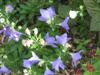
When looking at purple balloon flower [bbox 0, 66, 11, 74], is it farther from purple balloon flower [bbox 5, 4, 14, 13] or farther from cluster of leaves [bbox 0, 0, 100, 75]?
purple balloon flower [bbox 5, 4, 14, 13]

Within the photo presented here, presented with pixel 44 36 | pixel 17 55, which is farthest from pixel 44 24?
pixel 17 55

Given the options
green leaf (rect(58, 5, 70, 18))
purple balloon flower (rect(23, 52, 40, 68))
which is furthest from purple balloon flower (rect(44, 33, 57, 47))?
green leaf (rect(58, 5, 70, 18))

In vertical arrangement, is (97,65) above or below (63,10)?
below

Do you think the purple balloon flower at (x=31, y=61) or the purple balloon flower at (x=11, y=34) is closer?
the purple balloon flower at (x=31, y=61)

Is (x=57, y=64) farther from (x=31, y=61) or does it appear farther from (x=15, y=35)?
(x=15, y=35)

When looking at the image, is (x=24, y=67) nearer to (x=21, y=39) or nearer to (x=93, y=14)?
(x=21, y=39)

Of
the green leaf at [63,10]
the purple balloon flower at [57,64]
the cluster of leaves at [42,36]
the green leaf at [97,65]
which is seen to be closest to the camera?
the green leaf at [97,65]

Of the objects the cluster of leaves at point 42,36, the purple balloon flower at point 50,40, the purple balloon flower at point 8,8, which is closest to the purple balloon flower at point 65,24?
the cluster of leaves at point 42,36

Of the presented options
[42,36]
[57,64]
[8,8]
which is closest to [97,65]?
[57,64]

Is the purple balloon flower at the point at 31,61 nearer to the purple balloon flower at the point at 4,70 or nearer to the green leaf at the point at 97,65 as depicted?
the purple balloon flower at the point at 4,70
